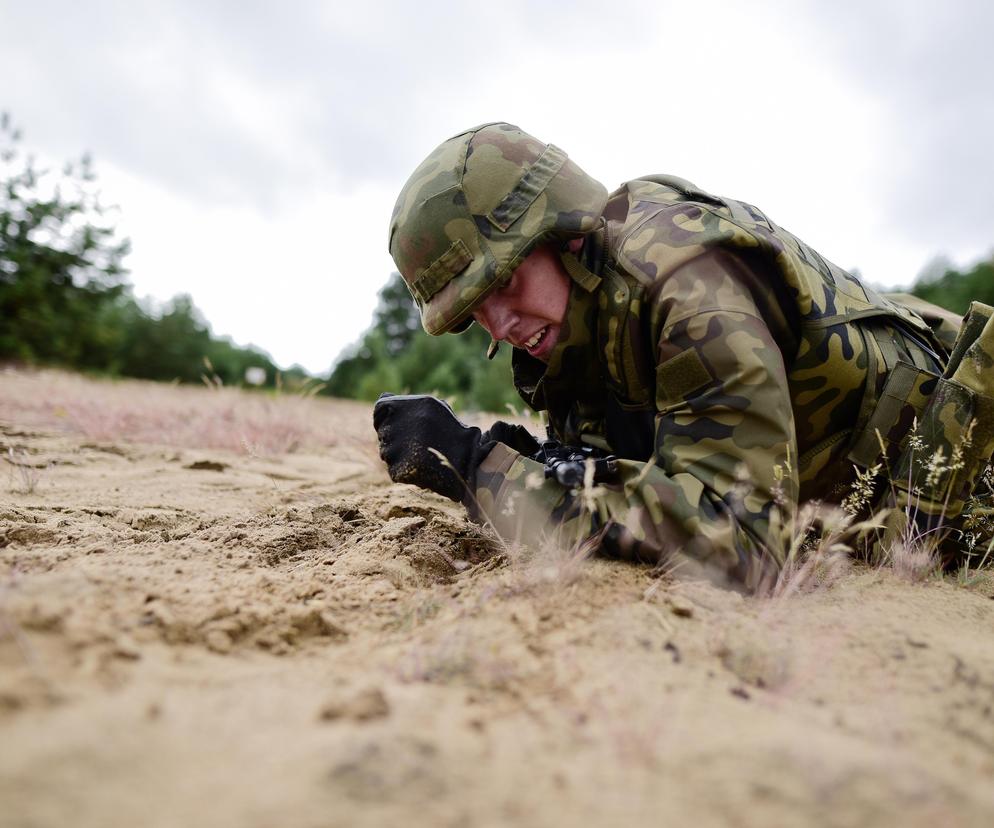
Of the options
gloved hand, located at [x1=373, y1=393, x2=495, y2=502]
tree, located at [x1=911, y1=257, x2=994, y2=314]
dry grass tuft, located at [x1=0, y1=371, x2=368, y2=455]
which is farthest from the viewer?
tree, located at [x1=911, y1=257, x2=994, y2=314]

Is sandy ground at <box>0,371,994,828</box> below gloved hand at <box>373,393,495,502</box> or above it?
below

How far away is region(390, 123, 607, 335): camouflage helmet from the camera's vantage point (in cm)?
212

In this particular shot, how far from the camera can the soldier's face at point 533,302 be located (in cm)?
217

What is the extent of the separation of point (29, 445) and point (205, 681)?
330 cm

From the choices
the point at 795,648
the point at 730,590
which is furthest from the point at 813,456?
the point at 795,648

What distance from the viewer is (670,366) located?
6.03ft

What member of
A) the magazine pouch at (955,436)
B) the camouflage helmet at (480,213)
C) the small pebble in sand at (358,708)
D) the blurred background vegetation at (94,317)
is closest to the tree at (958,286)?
the blurred background vegetation at (94,317)

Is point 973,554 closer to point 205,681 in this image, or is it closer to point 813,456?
point 813,456

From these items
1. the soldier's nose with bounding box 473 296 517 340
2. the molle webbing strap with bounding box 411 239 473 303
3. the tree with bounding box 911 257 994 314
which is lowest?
the soldier's nose with bounding box 473 296 517 340

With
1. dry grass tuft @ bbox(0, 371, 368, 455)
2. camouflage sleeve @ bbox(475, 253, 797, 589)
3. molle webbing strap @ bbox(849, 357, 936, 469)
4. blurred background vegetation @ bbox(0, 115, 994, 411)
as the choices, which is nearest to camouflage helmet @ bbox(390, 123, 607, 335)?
camouflage sleeve @ bbox(475, 253, 797, 589)

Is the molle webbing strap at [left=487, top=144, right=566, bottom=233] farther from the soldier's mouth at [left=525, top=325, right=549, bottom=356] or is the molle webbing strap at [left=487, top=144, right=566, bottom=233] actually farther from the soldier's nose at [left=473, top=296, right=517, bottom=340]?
the soldier's mouth at [left=525, top=325, right=549, bottom=356]

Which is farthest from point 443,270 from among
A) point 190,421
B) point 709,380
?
point 190,421

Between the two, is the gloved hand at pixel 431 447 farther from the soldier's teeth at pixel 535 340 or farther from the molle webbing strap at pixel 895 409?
the molle webbing strap at pixel 895 409

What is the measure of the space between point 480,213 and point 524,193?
15 cm
